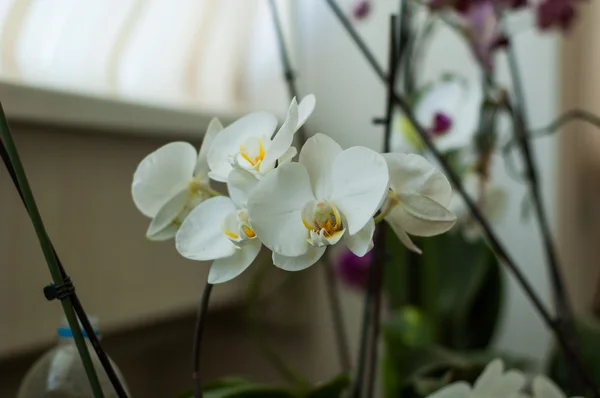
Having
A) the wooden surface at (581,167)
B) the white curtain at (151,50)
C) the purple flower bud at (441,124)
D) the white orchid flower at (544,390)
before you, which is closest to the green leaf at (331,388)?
the white orchid flower at (544,390)

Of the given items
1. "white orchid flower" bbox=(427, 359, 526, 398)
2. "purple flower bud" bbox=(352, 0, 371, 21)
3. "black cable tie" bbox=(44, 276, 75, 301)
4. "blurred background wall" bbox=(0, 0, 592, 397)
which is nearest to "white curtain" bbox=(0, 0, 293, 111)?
"blurred background wall" bbox=(0, 0, 592, 397)

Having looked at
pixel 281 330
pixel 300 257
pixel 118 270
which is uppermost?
pixel 300 257

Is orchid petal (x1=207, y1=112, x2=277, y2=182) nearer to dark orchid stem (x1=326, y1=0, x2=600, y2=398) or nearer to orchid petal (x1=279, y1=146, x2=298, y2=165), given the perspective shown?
orchid petal (x1=279, y1=146, x2=298, y2=165)

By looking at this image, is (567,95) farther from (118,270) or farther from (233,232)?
(233,232)

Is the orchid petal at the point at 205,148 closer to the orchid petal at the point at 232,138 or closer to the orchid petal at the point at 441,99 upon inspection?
the orchid petal at the point at 232,138

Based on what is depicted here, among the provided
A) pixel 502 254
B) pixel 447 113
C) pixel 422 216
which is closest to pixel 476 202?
pixel 447 113

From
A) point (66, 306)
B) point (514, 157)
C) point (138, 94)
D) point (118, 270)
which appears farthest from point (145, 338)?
point (514, 157)
